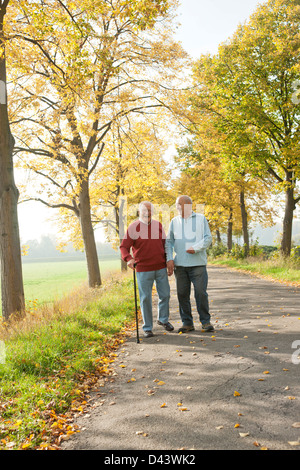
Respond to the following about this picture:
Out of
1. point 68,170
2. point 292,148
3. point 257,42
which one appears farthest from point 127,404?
point 257,42

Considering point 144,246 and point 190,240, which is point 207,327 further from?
point 144,246

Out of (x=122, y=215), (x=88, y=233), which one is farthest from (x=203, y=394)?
(x=122, y=215)

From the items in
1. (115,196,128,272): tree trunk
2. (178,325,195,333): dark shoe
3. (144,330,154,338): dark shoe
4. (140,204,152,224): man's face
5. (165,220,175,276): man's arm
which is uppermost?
(115,196,128,272): tree trunk

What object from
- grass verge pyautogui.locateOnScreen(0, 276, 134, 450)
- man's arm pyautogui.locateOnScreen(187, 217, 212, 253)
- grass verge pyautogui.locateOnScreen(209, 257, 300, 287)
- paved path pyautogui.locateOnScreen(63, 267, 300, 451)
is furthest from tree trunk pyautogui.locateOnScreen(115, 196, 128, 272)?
paved path pyautogui.locateOnScreen(63, 267, 300, 451)

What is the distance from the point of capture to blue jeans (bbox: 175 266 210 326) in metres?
6.82

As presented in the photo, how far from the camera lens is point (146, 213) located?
7.00m

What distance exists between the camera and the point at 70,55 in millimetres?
8117

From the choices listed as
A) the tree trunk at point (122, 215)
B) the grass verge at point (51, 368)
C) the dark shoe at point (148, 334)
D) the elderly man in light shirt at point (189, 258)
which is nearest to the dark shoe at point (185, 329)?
the elderly man in light shirt at point (189, 258)

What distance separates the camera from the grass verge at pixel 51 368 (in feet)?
12.1

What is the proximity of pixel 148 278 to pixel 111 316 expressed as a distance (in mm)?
2073

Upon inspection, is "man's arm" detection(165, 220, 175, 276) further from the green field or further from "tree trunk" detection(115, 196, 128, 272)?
"tree trunk" detection(115, 196, 128, 272)

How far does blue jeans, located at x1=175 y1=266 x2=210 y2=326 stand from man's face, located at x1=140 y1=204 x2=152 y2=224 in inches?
39.5

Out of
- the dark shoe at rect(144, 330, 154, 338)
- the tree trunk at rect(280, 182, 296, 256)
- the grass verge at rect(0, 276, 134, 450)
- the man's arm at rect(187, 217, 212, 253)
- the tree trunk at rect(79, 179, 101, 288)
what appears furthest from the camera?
the tree trunk at rect(280, 182, 296, 256)
